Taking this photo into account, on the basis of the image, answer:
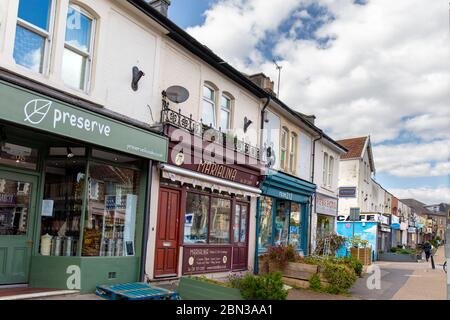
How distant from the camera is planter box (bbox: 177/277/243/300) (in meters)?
7.69

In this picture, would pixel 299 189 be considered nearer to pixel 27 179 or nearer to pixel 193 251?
pixel 193 251

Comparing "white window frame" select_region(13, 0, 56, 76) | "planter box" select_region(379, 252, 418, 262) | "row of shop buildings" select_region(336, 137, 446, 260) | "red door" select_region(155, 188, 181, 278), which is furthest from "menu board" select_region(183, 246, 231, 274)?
"planter box" select_region(379, 252, 418, 262)

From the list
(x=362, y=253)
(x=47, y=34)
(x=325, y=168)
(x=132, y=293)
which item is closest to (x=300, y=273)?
(x=132, y=293)

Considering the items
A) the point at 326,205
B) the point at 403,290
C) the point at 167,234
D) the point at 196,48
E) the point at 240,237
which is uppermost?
A: the point at 196,48

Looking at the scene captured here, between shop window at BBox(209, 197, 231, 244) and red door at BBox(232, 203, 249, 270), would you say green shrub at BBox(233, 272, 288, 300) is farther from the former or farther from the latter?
red door at BBox(232, 203, 249, 270)

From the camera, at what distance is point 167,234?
1080 cm

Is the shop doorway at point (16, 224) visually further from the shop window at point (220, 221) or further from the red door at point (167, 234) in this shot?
the shop window at point (220, 221)

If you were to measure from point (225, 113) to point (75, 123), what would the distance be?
6.52 metres

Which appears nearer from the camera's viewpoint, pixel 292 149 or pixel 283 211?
pixel 283 211

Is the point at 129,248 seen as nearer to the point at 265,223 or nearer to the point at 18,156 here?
the point at 18,156

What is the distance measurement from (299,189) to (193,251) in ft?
24.7

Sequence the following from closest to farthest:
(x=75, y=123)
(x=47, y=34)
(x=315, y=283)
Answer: (x=75, y=123)
(x=47, y=34)
(x=315, y=283)

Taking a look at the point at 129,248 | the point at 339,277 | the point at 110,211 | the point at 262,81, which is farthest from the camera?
the point at 262,81
